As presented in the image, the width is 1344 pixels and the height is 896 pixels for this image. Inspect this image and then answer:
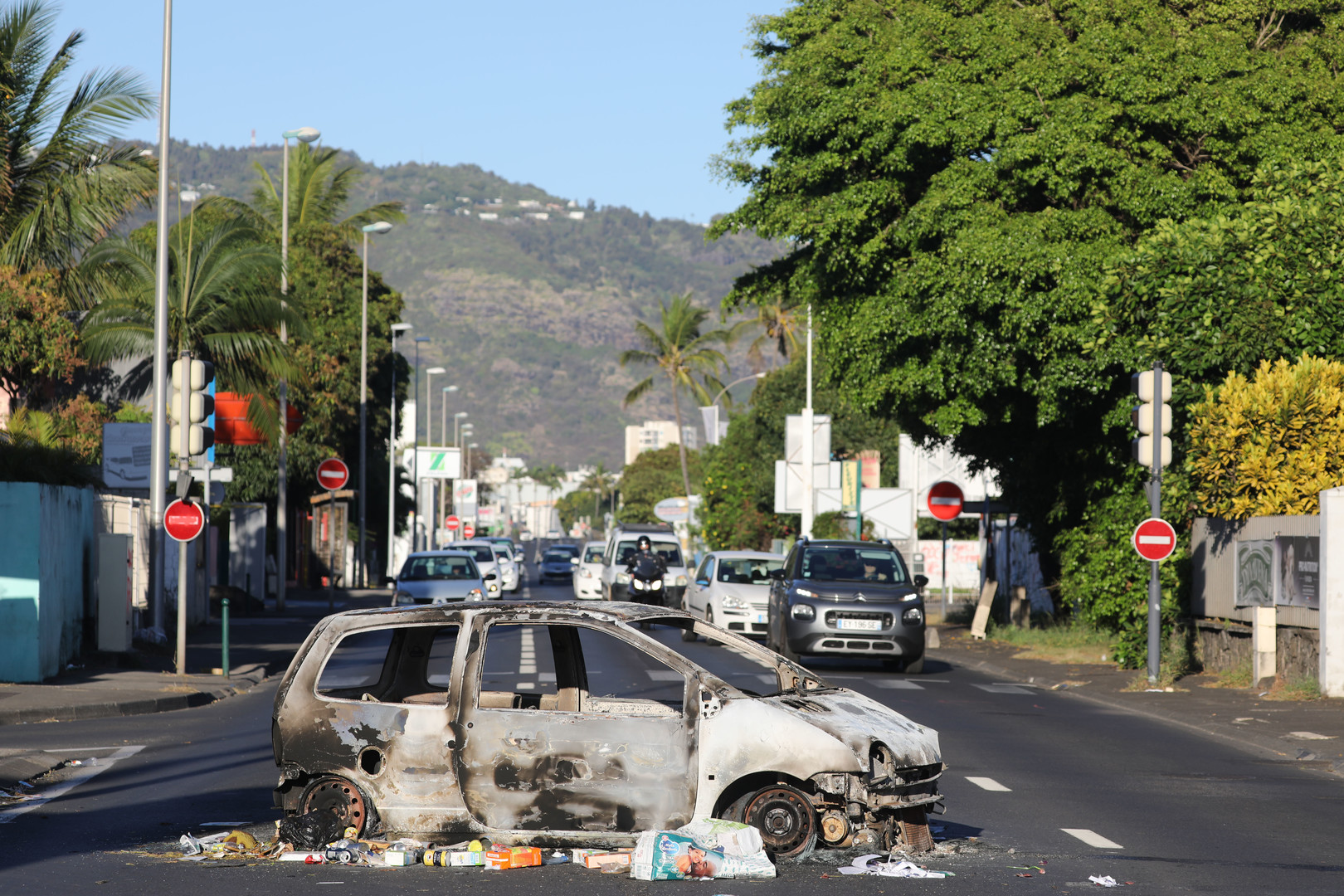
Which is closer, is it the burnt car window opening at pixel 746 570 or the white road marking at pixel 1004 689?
the white road marking at pixel 1004 689

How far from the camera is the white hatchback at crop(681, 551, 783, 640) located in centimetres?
2562

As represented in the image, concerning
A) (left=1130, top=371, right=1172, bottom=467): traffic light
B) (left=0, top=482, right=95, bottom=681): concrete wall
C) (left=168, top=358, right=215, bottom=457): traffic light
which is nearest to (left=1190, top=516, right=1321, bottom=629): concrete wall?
(left=1130, top=371, right=1172, bottom=467): traffic light

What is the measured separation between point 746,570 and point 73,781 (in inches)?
661

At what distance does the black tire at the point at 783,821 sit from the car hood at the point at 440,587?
20.0 meters

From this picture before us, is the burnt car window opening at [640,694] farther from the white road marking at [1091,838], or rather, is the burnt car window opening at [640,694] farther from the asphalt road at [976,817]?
the white road marking at [1091,838]

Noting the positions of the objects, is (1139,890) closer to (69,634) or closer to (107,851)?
(107,851)

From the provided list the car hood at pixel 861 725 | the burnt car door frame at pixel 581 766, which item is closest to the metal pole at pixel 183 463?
the burnt car door frame at pixel 581 766

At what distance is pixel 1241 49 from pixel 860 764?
1915 cm

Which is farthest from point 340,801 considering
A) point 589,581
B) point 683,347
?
point 683,347

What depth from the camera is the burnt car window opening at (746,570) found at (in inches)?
1052

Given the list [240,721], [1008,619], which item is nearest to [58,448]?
[240,721]

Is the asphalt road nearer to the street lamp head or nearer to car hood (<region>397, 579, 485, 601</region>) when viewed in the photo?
car hood (<region>397, 579, 485, 601</region>)

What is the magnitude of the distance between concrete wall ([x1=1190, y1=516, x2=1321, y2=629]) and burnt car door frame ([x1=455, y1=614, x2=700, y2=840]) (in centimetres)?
1173

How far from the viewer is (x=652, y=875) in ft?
25.0
